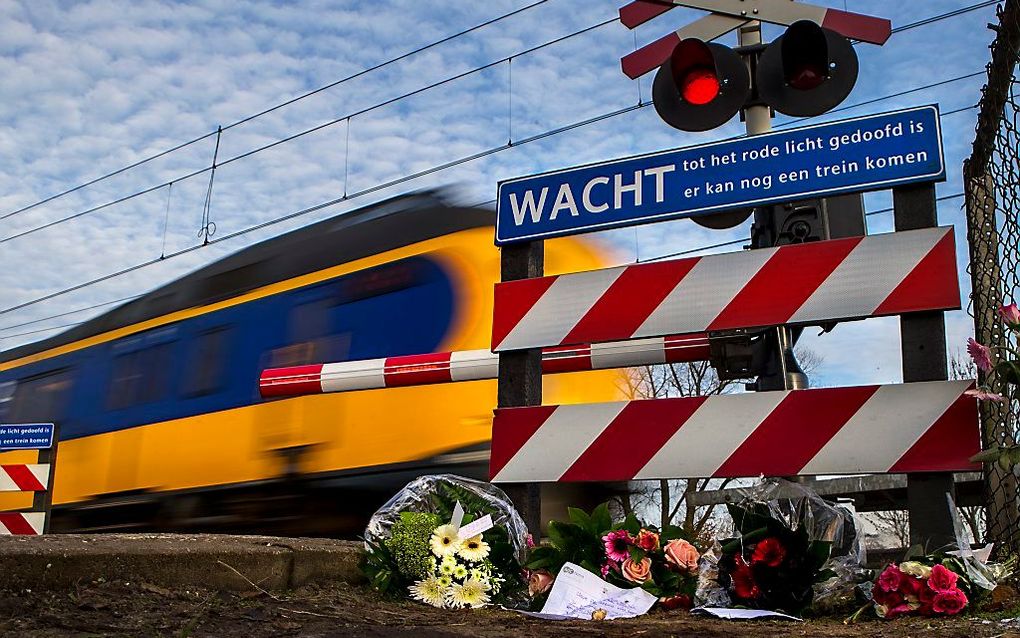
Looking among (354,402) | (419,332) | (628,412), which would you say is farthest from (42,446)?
(628,412)

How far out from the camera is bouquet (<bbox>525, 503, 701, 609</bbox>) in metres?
2.84

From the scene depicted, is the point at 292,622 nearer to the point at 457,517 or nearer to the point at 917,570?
the point at 457,517

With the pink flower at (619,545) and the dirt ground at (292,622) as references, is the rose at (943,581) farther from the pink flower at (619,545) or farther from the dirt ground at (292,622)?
the pink flower at (619,545)

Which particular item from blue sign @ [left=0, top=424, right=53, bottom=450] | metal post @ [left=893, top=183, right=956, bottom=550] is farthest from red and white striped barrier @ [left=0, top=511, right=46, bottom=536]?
metal post @ [left=893, top=183, right=956, bottom=550]

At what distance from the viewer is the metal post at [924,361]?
3043 mm

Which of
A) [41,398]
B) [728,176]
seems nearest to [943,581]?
[728,176]

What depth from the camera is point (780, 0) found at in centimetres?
491

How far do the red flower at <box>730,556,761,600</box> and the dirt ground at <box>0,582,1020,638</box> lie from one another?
0.47 feet

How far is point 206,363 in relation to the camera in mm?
10453

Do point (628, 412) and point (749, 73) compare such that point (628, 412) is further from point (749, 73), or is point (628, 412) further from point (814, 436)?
point (749, 73)

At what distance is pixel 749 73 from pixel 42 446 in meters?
7.77

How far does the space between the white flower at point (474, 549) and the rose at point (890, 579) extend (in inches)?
45.1

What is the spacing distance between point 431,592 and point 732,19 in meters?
3.52

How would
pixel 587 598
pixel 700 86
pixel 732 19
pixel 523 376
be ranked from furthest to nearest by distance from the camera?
pixel 732 19 → pixel 700 86 → pixel 523 376 → pixel 587 598
